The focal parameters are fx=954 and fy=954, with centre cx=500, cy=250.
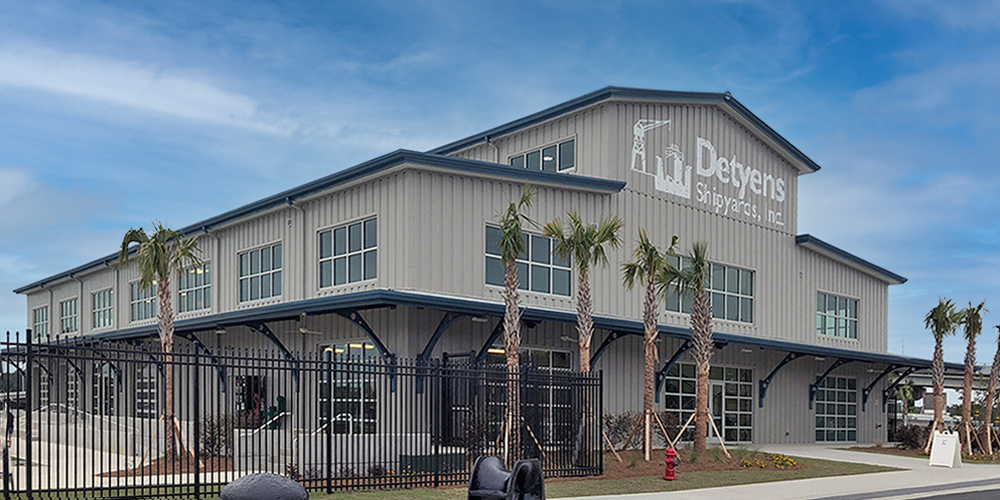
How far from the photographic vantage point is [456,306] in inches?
864

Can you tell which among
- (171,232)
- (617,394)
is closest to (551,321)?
(617,394)

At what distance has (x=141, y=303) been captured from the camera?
121 feet

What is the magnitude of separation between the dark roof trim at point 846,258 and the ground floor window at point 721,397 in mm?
5768

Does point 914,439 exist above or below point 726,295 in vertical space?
below

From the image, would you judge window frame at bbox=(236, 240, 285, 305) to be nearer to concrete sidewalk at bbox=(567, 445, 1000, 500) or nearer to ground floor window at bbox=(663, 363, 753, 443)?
ground floor window at bbox=(663, 363, 753, 443)

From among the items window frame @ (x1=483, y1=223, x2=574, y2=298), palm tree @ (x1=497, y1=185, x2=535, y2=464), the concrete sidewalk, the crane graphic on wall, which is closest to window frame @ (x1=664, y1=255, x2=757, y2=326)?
the crane graphic on wall

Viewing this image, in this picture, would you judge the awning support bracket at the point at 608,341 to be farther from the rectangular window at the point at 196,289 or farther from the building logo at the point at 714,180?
the rectangular window at the point at 196,289

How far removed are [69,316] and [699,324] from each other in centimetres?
3223

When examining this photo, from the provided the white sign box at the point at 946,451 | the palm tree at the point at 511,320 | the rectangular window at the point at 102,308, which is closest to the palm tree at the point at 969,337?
the white sign box at the point at 946,451

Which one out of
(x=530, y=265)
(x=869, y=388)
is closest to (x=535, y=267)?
(x=530, y=265)

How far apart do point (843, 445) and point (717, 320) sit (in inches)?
335

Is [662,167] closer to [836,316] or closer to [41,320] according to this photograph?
[836,316]

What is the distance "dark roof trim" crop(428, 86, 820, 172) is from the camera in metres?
29.3

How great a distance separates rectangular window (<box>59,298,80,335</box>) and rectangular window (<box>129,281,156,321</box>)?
7.00 meters
